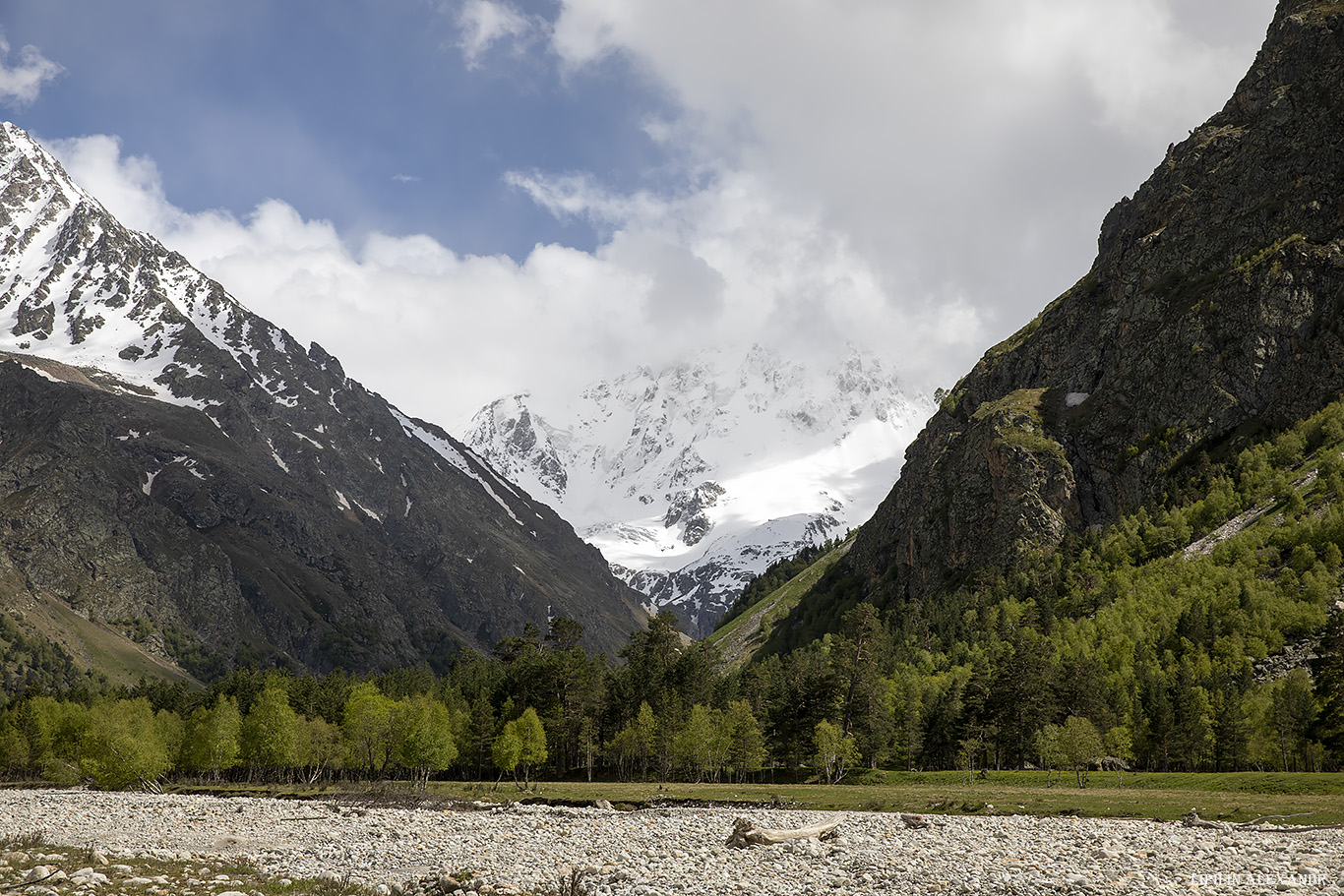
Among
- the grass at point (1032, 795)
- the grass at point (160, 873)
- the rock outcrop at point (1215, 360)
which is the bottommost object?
the grass at point (1032, 795)

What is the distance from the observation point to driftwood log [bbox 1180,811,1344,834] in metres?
42.0

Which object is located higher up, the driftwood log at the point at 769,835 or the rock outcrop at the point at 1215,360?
the rock outcrop at the point at 1215,360

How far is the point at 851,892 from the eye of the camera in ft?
105

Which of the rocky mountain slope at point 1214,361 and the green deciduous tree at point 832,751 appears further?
the rocky mountain slope at point 1214,361

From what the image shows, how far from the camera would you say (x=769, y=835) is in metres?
43.6

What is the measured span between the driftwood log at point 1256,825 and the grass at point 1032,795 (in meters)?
0.83

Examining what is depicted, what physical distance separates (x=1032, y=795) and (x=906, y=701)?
1802 inches

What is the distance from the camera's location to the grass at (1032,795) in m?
51.8

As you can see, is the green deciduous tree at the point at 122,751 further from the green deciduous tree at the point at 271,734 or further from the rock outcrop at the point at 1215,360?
the rock outcrop at the point at 1215,360

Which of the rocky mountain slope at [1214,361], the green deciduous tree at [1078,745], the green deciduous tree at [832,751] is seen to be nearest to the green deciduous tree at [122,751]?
the green deciduous tree at [832,751]

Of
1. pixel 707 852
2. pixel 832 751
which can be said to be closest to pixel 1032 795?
pixel 832 751

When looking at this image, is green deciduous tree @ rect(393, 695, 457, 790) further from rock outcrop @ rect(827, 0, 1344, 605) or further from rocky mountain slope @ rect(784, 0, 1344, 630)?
rock outcrop @ rect(827, 0, 1344, 605)

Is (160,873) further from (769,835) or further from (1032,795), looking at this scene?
(1032,795)


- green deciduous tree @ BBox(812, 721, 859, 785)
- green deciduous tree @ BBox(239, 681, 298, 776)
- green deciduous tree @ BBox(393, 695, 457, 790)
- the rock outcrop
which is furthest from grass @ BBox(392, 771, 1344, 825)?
the rock outcrop
